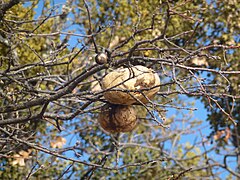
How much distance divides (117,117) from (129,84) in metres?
0.20

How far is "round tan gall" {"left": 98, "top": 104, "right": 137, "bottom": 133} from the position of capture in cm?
258

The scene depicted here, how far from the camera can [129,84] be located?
8.12 ft

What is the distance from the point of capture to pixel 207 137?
618cm

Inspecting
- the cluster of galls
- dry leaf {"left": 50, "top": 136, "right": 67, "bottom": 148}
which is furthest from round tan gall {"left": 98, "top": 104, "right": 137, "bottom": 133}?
dry leaf {"left": 50, "top": 136, "right": 67, "bottom": 148}

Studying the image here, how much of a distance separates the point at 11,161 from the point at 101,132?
5.07 feet

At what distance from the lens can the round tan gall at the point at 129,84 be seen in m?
2.46

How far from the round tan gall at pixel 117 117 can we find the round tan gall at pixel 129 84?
7 centimetres

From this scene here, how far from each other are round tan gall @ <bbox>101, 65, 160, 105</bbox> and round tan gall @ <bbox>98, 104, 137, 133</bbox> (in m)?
0.07

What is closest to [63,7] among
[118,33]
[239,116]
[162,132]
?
[118,33]

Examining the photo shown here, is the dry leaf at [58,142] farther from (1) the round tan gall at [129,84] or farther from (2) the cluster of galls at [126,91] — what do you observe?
(1) the round tan gall at [129,84]

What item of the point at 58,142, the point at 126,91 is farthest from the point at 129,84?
the point at 58,142

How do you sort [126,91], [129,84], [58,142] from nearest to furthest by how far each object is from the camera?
[126,91] < [129,84] < [58,142]

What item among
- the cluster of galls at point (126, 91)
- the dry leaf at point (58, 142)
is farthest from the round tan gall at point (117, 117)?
the dry leaf at point (58, 142)

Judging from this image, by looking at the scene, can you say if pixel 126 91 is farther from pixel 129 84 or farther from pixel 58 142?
pixel 58 142
